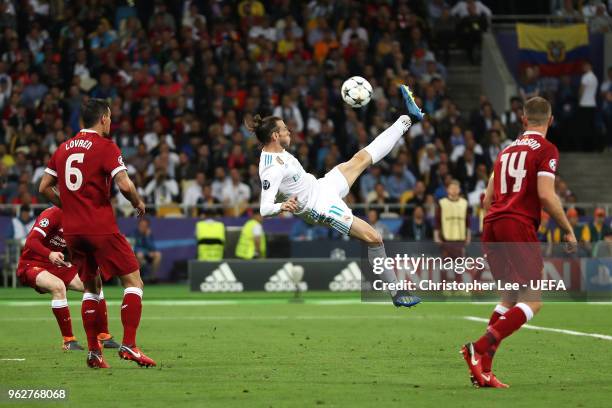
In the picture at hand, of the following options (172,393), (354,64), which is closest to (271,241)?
(354,64)

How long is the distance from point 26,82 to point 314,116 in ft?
23.2

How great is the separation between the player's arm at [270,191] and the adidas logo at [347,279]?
12.4 metres

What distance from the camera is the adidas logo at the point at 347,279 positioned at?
25484mm

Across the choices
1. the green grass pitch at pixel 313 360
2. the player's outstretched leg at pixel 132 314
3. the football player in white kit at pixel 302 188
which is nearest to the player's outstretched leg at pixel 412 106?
the football player in white kit at pixel 302 188

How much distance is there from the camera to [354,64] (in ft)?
103

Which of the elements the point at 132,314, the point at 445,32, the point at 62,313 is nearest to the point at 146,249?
the point at 445,32

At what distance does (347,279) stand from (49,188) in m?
13.8

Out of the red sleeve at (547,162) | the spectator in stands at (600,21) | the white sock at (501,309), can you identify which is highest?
the spectator in stands at (600,21)

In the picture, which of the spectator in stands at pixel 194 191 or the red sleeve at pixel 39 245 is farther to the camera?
the spectator in stands at pixel 194 191

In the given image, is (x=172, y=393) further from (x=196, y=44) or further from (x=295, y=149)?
(x=196, y=44)

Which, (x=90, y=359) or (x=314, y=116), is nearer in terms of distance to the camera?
(x=90, y=359)

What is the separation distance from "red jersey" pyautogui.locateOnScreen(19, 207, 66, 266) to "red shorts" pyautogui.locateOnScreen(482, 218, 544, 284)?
18.5 ft

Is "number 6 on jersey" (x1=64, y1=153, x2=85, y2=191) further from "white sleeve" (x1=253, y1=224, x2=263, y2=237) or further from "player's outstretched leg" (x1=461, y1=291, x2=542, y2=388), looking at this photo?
"white sleeve" (x1=253, y1=224, x2=263, y2=237)

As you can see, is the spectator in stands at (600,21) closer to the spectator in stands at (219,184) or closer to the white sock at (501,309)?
the spectator in stands at (219,184)
